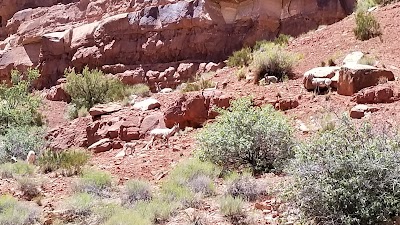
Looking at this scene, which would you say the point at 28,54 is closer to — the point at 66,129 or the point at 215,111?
the point at 66,129

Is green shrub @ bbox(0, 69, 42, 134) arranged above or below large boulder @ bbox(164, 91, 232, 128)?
below

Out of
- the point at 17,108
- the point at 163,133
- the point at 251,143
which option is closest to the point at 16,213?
the point at 251,143

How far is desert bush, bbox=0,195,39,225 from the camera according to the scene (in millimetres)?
6566

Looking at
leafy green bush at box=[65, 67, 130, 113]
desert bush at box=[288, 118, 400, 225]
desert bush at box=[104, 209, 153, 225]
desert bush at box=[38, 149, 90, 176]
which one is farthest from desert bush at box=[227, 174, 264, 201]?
leafy green bush at box=[65, 67, 130, 113]

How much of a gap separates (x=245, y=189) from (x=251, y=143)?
4.55 ft

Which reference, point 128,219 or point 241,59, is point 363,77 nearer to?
point 128,219

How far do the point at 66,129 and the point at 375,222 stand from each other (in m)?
13.3

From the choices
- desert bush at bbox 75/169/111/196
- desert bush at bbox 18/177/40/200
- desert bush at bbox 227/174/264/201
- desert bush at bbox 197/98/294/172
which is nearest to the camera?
desert bush at bbox 227/174/264/201

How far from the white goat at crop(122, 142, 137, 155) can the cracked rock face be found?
1107 cm

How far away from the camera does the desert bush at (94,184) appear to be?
7.71 m

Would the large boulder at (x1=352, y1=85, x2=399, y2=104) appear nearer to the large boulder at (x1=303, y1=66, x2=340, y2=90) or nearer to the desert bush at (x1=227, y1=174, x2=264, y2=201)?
the large boulder at (x1=303, y1=66, x2=340, y2=90)

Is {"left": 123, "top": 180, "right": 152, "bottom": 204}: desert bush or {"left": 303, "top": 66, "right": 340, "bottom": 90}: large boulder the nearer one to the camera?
{"left": 123, "top": 180, "right": 152, "bottom": 204}: desert bush

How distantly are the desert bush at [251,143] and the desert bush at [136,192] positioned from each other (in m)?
1.45

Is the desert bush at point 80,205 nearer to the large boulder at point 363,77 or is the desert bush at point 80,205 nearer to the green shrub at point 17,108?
the large boulder at point 363,77
